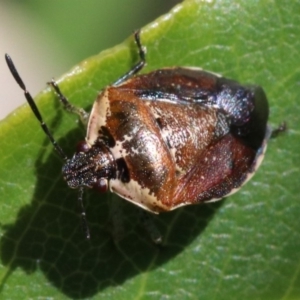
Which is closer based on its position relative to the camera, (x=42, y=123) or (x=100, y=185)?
(x=42, y=123)

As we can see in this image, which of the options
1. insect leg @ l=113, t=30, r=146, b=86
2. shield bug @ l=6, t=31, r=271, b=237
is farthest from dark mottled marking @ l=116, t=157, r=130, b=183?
insect leg @ l=113, t=30, r=146, b=86

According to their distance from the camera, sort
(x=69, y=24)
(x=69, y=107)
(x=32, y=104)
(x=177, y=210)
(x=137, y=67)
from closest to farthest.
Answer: (x=32, y=104), (x=69, y=107), (x=137, y=67), (x=177, y=210), (x=69, y=24)

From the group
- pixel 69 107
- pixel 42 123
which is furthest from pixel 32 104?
pixel 69 107

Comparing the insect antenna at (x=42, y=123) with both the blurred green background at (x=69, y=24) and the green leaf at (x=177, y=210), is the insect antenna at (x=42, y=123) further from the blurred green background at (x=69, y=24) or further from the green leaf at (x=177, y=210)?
the blurred green background at (x=69, y=24)

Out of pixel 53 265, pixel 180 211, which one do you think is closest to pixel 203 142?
pixel 180 211

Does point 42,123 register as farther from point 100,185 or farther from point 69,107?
point 100,185

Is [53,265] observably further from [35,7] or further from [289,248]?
[35,7]

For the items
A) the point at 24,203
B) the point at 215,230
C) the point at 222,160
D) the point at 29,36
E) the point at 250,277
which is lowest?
the point at 250,277

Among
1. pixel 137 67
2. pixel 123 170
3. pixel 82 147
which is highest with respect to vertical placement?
pixel 137 67
